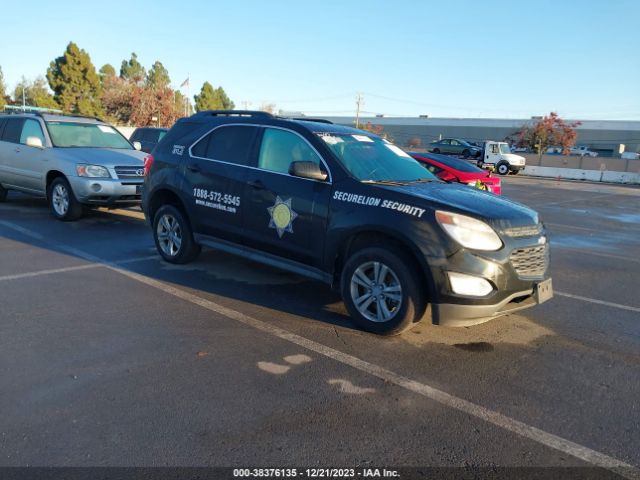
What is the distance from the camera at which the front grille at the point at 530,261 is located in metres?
4.35

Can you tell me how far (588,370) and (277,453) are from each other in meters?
2.65

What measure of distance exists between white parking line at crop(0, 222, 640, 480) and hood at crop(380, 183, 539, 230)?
4.54 feet

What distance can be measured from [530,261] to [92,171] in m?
7.25

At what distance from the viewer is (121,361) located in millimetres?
3977

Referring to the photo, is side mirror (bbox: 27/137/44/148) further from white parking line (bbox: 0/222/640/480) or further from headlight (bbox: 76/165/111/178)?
white parking line (bbox: 0/222/640/480)

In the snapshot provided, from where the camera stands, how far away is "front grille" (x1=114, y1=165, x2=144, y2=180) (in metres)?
9.06

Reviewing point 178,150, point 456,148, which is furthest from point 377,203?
point 456,148

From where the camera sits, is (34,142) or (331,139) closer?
(331,139)

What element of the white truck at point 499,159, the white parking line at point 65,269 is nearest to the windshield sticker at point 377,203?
the white parking line at point 65,269

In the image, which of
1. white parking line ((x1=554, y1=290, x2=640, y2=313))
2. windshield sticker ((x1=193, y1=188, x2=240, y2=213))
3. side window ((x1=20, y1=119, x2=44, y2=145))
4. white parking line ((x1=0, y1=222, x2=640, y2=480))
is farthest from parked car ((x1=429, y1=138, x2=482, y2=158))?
white parking line ((x1=0, y1=222, x2=640, y2=480))

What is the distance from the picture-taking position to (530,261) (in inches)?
177

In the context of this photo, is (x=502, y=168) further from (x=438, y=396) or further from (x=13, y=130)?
(x=438, y=396)

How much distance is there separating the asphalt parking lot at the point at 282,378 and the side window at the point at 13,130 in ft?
16.4

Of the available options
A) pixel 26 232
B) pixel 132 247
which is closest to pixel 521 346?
pixel 132 247
